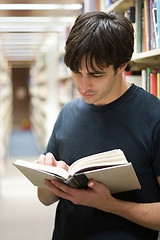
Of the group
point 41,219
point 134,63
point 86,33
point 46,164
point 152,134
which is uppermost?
point 86,33

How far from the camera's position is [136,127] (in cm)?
119

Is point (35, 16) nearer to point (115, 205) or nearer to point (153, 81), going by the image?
point (153, 81)

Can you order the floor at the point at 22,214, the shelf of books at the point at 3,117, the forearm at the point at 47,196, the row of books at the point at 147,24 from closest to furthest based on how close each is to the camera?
1. the forearm at the point at 47,196
2. the row of books at the point at 147,24
3. the floor at the point at 22,214
4. the shelf of books at the point at 3,117

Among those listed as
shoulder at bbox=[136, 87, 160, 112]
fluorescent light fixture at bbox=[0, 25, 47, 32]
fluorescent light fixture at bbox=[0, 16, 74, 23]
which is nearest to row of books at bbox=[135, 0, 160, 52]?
shoulder at bbox=[136, 87, 160, 112]

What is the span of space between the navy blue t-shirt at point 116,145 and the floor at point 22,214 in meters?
2.17

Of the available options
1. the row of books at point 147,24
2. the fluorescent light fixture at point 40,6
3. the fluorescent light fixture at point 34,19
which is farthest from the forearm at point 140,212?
the fluorescent light fixture at point 34,19

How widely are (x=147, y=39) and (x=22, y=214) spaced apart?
290 cm

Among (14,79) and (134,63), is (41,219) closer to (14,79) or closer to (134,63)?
(134,63)

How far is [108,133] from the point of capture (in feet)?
4.08

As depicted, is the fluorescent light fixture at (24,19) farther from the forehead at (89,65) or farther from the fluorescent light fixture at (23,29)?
the forehead at (89,65)

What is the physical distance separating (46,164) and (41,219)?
109 inches

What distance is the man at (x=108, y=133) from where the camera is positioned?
1.12 metres

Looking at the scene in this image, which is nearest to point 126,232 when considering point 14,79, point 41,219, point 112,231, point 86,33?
point 112,231

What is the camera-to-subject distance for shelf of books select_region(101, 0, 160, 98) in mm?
1558
